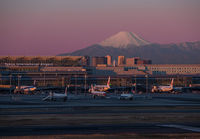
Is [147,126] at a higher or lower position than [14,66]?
lower

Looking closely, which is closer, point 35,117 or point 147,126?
point 147,126

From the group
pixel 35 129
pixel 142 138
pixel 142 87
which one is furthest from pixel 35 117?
pixel 142 87

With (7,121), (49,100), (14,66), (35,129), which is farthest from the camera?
(14,66)

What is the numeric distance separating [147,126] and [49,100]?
4785cm

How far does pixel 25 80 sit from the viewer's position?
163 metres

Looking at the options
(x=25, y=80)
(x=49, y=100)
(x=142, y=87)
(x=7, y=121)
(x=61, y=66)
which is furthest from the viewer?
(x=61, y=66)

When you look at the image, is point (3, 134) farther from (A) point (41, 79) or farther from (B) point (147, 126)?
(A) point (41, 79)

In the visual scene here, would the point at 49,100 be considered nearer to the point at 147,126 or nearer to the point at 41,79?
the point at 147,126


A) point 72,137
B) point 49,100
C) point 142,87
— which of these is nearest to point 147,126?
point 72,137

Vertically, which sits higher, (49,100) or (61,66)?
(61,66)

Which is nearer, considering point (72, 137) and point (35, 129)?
point (72, 137)

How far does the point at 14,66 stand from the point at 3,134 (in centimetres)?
14614

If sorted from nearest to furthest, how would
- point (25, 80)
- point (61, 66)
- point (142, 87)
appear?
point (142, 87) < point (25, 80) < point (61, 66)

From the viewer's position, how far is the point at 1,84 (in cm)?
15562
